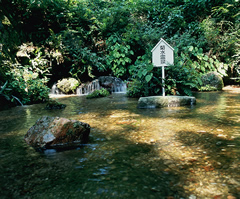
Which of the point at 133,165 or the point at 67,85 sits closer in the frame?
the point at 133,165

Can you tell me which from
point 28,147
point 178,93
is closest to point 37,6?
point 178,93

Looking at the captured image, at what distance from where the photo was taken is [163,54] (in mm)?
6656

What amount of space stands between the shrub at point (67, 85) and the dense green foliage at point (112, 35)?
77 cm

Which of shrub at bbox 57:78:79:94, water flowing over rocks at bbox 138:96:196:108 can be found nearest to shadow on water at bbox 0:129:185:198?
water flowing over rocks at bbox 138:96:196:108

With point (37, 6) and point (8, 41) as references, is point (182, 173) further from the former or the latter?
point (37, 6)

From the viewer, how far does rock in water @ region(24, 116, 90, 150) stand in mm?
2816

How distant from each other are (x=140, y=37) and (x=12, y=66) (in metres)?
7.36

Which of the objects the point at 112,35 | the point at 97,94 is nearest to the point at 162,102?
the point at 97,94

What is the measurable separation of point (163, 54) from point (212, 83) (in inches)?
216

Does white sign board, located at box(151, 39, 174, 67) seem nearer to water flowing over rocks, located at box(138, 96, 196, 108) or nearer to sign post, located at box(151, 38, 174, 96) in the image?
sign post, located at box(151, 38, 174, 96)

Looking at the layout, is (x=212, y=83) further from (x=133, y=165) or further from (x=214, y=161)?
(x=133, y=165)

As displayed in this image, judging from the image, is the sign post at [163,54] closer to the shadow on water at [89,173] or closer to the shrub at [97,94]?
the shrub at [97,94]

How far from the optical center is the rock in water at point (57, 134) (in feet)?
9.24

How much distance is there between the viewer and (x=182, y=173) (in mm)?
1947
